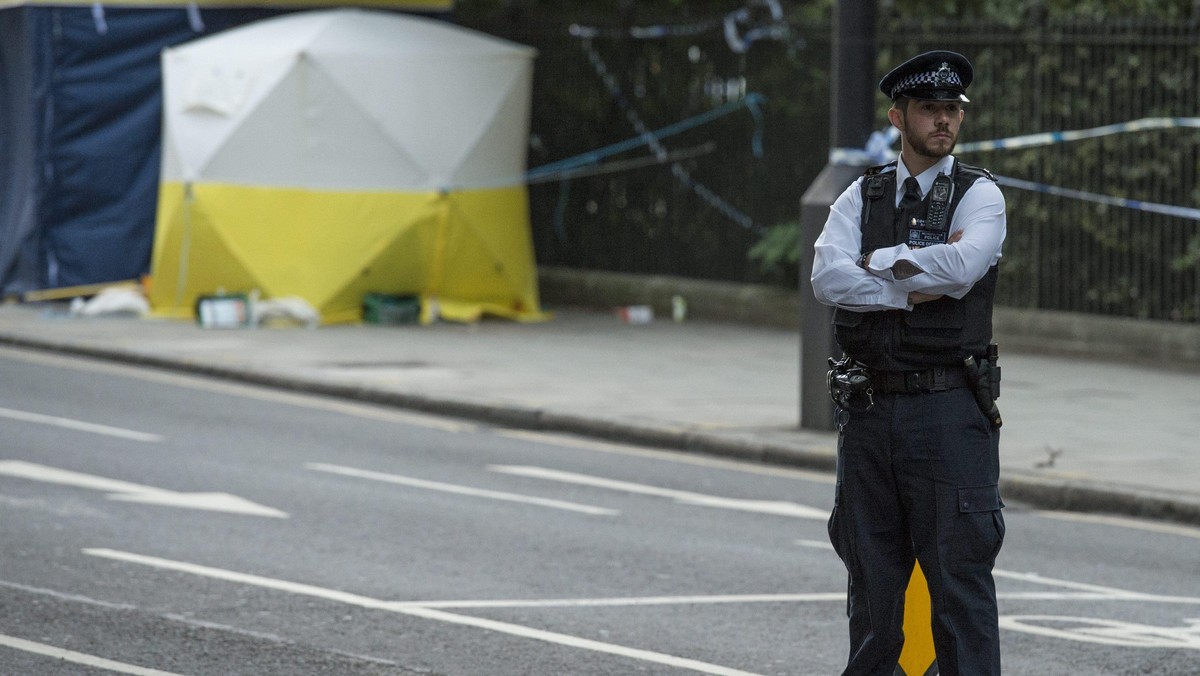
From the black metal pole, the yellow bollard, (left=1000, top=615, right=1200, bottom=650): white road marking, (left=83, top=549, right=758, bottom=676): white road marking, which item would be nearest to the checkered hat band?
the yellow bollard

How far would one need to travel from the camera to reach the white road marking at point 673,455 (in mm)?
11834

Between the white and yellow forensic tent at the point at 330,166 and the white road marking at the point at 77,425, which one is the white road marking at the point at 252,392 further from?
the white and yellow forensic tent at the point at 330,166

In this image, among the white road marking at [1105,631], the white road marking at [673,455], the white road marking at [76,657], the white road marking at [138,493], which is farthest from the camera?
the white road marking at [673,455]

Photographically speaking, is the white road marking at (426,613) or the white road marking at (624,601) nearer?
the white road marking at (426,613)

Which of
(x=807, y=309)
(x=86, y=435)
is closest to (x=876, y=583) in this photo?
(x=807, y=309)

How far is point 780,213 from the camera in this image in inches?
770

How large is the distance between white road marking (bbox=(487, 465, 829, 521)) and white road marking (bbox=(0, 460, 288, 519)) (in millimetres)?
1933

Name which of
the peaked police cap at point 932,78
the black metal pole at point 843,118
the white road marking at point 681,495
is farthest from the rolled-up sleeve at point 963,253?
the black metal pole at point 843,118

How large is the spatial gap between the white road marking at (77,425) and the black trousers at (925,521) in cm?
774

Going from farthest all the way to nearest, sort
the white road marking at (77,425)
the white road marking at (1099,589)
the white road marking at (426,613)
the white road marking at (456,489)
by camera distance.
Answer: the white road marking at (77,425) < the white road marking at (456,489) < the white road marking at (1099,589) < the white road marking at (426,613)

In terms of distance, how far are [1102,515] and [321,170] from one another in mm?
10331

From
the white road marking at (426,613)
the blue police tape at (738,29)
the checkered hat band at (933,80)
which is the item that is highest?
the blue police tape at (738,29)

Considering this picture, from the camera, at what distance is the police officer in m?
5.23

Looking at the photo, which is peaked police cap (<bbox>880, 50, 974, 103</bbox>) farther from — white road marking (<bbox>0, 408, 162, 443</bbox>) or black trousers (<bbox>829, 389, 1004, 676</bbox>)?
white road marking (<bbox>0, 408, 162, 443</bbox>)
